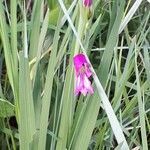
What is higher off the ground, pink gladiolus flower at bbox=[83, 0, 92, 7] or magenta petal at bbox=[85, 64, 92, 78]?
pink gladiolus flower at bbox=[83, 0, 92, 7]

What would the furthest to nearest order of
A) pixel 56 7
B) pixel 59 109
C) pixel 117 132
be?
pixel 56 7
pixel 59 109
pixel 117 132

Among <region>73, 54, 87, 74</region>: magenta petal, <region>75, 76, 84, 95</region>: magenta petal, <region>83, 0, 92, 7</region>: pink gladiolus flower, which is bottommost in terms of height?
<region>75, 76, 84, 95</region>: magenta petal

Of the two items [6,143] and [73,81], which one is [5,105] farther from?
[73,81]

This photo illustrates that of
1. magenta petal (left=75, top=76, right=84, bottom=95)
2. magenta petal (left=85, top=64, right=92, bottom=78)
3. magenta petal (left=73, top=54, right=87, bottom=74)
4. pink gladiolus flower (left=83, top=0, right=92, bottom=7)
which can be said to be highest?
pink gladiolus flower (left=83, top=0, right=92, bottom=7)

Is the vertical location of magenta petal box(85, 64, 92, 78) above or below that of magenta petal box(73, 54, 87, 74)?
below

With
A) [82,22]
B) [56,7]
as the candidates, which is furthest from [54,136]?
[56,7]

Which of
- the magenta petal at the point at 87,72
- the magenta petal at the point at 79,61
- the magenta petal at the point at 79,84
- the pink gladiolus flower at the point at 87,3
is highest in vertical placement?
the pink gladiolus flower at the point at 87,3

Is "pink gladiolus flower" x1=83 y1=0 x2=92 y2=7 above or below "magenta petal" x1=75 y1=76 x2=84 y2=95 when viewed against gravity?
above

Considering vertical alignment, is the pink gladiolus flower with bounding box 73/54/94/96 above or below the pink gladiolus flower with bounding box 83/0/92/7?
below

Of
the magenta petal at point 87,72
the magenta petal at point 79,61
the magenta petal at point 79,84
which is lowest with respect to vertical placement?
the magenta petal at point 79,84

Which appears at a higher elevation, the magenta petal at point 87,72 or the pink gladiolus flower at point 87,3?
the pink gladiolus flower at point 87,3

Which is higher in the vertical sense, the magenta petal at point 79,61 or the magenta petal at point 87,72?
the magenta petal at point 79,61
